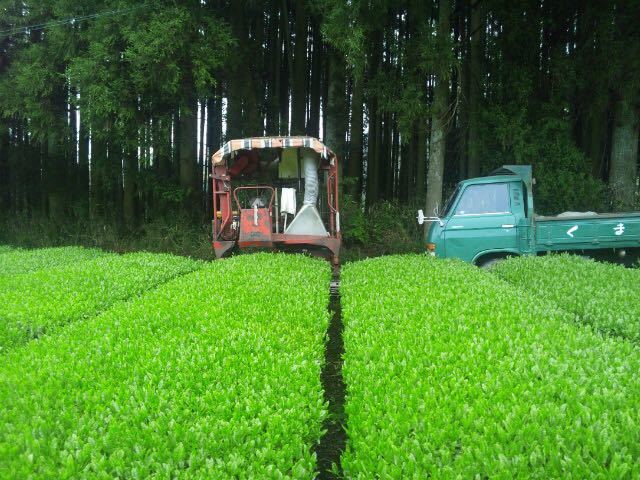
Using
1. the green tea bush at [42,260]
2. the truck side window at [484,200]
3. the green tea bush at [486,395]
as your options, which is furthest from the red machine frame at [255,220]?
the green tea bush at [486,395]

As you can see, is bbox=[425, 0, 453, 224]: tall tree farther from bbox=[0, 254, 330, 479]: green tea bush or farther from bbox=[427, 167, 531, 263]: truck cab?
bbox=[0, 254, 330, 479]: green tea bush

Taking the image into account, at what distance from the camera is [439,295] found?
564cm

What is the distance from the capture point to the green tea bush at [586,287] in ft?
15.7

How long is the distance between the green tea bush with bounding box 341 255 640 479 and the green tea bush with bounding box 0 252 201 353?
301 centimetres

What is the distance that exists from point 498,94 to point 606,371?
12310mm

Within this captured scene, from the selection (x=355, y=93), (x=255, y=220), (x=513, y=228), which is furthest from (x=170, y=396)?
(x=355, y=93)

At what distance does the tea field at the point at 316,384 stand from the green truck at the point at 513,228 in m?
2.31

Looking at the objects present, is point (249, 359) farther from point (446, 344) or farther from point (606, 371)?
point (606, 371)

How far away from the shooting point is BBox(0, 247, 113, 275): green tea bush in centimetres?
Answer: 959

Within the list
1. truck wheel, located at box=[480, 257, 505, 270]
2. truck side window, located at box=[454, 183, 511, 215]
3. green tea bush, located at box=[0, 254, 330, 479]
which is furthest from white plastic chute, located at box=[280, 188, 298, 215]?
green tea bush, located at box=[0, 254, 330, 479]

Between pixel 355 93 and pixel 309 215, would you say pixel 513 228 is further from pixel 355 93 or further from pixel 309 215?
pixel 355 93

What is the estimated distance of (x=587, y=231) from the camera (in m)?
8.12

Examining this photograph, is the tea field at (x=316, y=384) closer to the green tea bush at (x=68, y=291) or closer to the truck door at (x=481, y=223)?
the green tea bush at (x=68, y=291)

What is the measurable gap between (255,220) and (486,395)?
725cm
